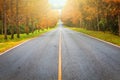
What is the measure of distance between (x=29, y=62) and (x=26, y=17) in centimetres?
3674

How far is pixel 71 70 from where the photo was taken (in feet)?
36.4

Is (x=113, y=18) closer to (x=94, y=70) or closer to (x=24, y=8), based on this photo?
(x=24, y=8)

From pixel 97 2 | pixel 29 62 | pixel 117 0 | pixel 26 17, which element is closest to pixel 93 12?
pixel 97 2

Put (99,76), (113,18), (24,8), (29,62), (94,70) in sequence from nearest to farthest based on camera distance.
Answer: (99,76)
(94,70)
(29,62)
(24,8)
(113,18)

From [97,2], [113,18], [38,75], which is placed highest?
[97,2]

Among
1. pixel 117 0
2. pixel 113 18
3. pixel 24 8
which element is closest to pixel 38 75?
pixel 117 0

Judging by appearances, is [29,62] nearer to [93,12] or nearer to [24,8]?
[24,8]

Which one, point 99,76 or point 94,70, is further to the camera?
point 94,70

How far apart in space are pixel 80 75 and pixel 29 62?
424cm

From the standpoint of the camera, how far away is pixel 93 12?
2051 inches

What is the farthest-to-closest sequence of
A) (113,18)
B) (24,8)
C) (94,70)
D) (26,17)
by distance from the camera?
(26,17)
(113,18)
(24,8)
(94,70)

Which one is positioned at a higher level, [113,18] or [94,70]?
[113,18]

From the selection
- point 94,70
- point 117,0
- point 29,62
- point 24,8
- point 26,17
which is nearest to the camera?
point 94,70

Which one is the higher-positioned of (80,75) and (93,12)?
(93,12)
